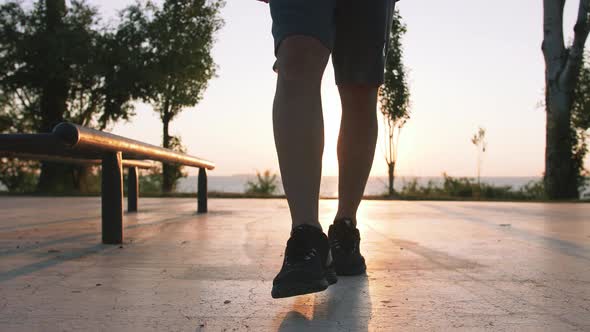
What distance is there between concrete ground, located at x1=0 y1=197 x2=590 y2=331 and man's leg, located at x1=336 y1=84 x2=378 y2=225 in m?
0.23

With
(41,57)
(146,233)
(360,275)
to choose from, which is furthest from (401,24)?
(360,275)

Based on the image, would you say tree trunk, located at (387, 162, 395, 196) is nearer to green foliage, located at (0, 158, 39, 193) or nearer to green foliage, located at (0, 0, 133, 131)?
green foliage, located at (0, 0, 133, 131)

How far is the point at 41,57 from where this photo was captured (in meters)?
11.0

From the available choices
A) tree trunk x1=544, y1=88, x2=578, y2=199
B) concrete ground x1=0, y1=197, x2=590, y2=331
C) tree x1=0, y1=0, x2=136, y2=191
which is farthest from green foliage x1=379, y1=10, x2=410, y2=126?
concrete ground x1=0, y1=197, x2=590, y2=331

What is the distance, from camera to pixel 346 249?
157 centimetres

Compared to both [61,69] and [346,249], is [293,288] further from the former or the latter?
[61,69]

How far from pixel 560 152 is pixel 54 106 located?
955 cm

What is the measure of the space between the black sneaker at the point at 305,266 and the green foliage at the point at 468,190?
8871 mm

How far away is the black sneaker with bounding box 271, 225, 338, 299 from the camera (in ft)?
3.77

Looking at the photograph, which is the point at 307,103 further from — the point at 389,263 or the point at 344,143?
the point at 389,263

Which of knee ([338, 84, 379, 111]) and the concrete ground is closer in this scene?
the concrete ground

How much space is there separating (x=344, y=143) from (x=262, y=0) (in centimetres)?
48

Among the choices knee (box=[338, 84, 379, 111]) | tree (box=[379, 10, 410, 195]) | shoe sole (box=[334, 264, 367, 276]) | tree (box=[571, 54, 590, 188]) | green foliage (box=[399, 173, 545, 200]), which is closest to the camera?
shoe sole (box=[334, 264, 367, 276])

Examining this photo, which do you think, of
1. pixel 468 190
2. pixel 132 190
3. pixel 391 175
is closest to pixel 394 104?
pixel 391 175
